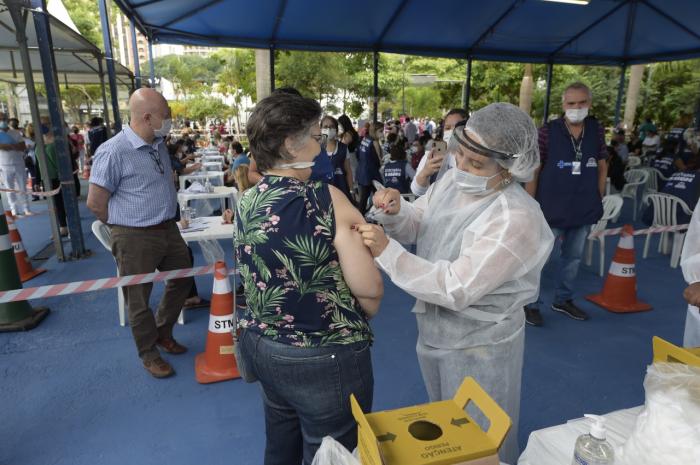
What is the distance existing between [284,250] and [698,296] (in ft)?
4.85

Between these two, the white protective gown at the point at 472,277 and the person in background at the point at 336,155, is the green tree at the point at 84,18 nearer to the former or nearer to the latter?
the person in background at the point at 336,155

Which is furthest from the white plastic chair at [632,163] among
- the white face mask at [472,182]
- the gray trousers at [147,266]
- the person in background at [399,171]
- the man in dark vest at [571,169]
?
the white face mask at [472,182]

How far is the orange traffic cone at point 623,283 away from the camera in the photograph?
4.35 metres

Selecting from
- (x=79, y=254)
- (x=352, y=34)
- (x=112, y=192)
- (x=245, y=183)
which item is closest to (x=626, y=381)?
(x=245, y=183)

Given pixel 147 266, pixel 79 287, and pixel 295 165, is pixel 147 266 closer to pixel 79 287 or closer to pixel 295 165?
pixel 79 287

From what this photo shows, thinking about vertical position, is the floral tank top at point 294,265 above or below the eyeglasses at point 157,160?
below

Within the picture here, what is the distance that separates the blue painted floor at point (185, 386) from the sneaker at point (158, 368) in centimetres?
A: 7

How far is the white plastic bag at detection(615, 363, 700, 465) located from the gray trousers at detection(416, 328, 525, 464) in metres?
0.67

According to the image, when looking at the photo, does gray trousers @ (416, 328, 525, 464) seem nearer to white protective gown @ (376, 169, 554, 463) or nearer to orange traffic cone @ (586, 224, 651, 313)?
white protective gown @ (376, 169, 554, 463)

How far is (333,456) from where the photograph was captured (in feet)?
3.55

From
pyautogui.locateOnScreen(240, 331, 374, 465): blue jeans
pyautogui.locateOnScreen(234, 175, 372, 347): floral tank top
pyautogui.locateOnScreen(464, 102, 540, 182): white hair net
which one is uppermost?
pyautogui.locateOnScreen(464, 102, 540, 182): white hair net

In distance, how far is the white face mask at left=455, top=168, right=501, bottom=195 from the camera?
1.61 metres

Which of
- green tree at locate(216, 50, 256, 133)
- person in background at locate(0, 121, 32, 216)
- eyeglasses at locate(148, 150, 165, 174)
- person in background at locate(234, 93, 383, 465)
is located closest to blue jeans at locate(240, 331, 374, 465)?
person in background at locate(234, 93, 383, 465)

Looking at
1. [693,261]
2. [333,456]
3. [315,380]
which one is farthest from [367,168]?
[333,456]
